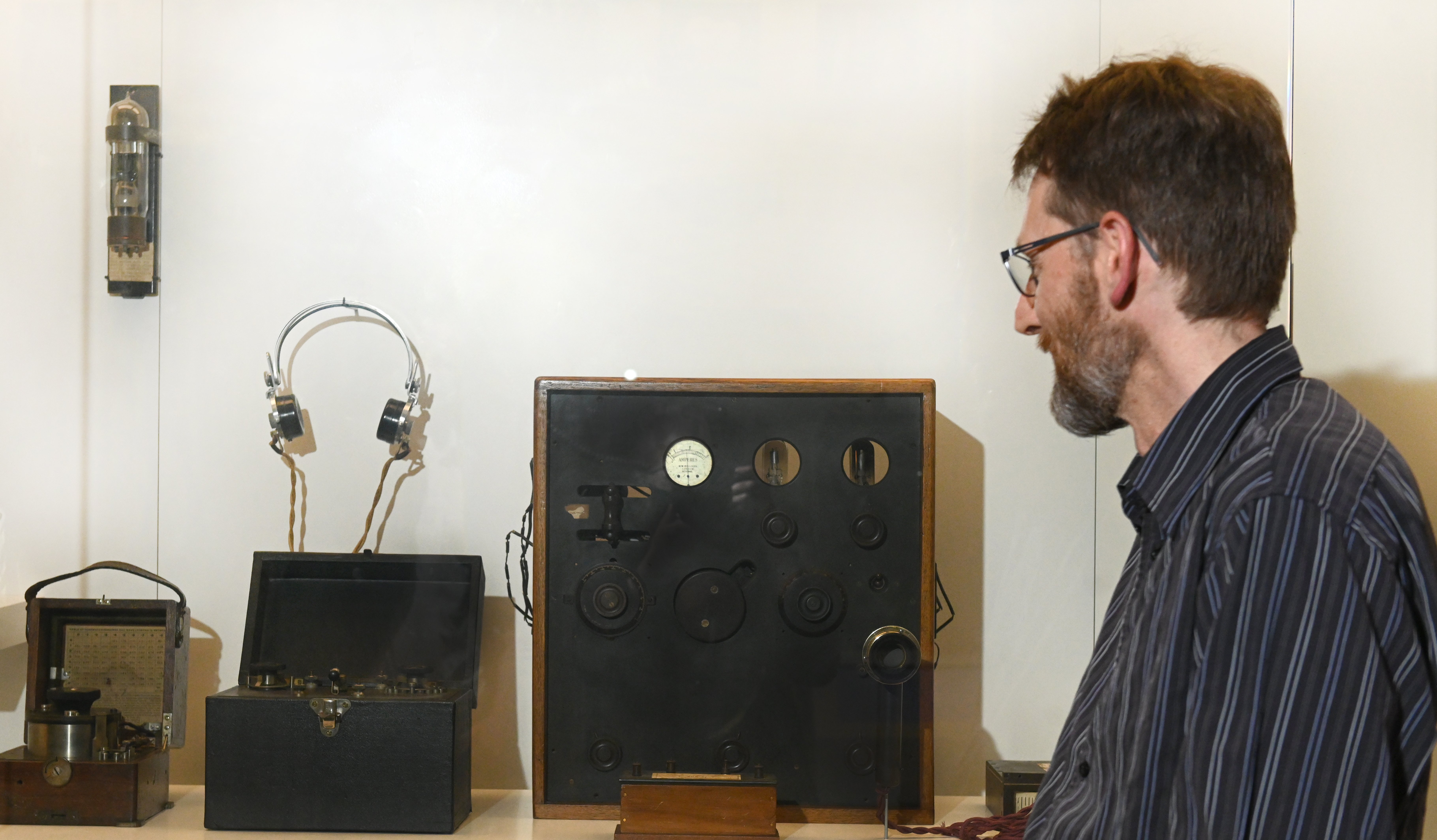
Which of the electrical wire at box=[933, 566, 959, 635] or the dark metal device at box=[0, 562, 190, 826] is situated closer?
the dark metal device at box=[0, 562, 190, 826]

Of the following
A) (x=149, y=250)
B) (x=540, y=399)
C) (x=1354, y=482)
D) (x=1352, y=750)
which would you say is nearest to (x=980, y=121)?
(x=540, y=399)

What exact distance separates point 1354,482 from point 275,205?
5.64ft

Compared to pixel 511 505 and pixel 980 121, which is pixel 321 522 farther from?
pixel 980 121

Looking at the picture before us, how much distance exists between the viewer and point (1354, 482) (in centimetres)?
83

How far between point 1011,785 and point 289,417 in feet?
4.52

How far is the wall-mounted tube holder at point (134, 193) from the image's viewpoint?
189 cm

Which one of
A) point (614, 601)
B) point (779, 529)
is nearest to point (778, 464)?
point (779, 529)

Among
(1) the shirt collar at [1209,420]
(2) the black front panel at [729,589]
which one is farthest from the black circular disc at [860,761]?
(1) the shirt collar at [1209,420]

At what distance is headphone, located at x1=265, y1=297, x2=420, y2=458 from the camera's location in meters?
1.89

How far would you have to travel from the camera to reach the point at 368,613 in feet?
6.09

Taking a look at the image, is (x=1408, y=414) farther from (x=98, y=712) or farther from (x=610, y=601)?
(x=98, y=712)

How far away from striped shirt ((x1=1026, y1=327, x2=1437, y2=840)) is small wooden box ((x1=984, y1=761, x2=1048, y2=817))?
849 millimetres

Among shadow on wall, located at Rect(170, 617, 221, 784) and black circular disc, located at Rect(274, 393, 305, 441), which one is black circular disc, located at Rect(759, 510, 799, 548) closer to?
black circular disc, located at Rect(274, 393, 305, 441)

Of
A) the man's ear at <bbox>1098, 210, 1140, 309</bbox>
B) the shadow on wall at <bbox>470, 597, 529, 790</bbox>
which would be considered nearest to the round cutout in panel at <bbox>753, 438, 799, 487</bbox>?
the shadow on wall at <bbox>470, 597, 529, 790</bbox>
